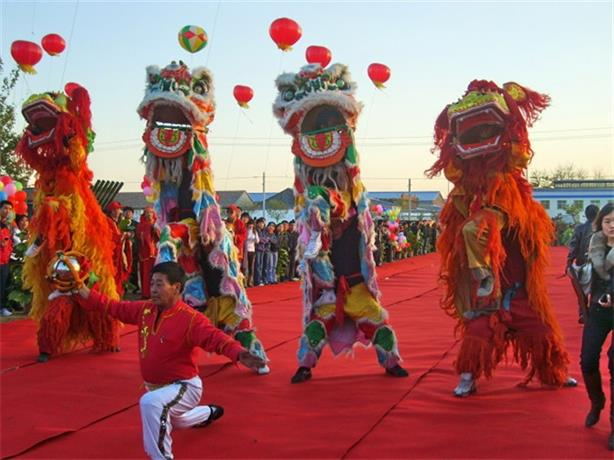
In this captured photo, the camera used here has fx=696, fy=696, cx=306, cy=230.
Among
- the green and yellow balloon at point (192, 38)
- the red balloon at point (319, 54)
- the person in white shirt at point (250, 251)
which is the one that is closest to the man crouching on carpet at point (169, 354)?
the green and yellow balloon at point (192, 38)

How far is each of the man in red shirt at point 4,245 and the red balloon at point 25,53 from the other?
1.59 meters

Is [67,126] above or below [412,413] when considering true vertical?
above

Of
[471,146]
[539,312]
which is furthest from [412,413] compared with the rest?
[471,146]

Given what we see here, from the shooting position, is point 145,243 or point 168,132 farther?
point 145,243

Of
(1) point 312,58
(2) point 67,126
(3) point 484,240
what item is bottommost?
(3) point 484,240

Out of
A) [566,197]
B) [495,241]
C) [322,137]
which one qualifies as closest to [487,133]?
[495,241]

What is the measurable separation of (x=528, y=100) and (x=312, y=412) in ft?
7.17

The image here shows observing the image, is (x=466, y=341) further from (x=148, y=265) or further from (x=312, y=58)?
(x=148, y=265)

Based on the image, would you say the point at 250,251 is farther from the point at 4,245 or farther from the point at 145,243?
the point at 4,245

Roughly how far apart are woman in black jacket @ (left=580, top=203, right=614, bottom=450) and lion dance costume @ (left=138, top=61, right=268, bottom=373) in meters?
2.17

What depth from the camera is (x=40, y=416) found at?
356 centimetres

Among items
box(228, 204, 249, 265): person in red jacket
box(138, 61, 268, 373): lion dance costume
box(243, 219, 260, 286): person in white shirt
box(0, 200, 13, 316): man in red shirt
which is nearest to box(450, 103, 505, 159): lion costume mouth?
box(138, 61, 268, 373): lion dance costume

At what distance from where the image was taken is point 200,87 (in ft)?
16.3

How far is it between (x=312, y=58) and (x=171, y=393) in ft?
14.2
